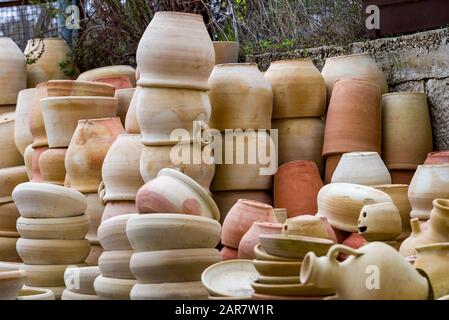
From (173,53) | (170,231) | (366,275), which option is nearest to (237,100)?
(173,53)

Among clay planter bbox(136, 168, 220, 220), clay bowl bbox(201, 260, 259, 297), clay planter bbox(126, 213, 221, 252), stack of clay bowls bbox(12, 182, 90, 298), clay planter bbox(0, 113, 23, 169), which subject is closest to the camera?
clay bowl bbox(201, 260, 259, 297)

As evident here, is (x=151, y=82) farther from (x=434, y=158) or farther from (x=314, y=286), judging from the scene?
(x=314, y=286)

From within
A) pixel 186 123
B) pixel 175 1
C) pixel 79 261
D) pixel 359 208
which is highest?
pixel 175 1

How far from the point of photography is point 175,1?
7.14 metres

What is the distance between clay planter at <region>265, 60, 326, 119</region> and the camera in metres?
5.82

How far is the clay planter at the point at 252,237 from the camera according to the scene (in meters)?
4.44

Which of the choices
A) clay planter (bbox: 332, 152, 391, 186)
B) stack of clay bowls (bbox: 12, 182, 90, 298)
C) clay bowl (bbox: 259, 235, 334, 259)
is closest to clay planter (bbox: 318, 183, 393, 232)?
clay planter (bbox: 332, 152, 391, 186)

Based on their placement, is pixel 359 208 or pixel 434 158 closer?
pixel 359 208

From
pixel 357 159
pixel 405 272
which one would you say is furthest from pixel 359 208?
pixel 405 272

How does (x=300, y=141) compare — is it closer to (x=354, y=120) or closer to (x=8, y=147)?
(x=354, y=120)

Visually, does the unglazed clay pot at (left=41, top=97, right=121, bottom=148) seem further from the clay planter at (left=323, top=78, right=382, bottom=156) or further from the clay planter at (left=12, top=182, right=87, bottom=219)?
the clay planter at (left=323, top=78, right=382, bottom=156)

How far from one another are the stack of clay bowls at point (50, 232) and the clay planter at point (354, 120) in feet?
4.75

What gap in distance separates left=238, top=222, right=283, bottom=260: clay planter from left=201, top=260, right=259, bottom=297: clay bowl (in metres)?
0.32
